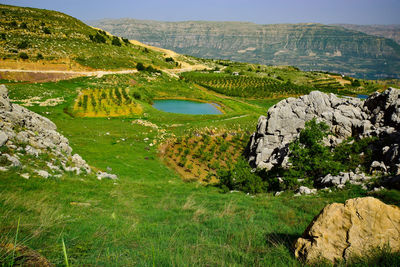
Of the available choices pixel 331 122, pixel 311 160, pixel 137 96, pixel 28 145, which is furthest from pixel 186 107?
pixel 28 145

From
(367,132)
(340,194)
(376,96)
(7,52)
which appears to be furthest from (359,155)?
(7,52)

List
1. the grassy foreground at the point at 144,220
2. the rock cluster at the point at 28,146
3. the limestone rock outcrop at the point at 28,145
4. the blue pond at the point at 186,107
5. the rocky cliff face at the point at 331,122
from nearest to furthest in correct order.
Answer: the grassy foreground at the point at 144,220 < the rock cluster at the point at 28,146 < the limestone rock outcrop at the point at 28,145 < the rocky cliff face at the point at 331,122 < the blue pond at the point at 186,107

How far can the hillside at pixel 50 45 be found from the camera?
242ft

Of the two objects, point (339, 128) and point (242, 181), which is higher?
point (339, 128)

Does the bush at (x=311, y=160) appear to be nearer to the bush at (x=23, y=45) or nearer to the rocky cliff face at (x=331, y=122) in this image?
the rocky cliff face at (x=331, y=122)

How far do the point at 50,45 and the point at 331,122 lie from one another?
98.9 metres

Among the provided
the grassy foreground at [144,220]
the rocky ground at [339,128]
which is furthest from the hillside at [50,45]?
the rocky ground at [339,128]

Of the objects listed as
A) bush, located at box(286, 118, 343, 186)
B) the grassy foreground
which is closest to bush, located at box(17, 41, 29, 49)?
the grassy foreground

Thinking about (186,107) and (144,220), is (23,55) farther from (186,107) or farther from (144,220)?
(144,220)

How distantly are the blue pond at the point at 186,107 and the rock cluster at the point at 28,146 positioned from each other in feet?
139

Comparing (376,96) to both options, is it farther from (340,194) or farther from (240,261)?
(240,261)

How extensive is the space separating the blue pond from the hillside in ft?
119

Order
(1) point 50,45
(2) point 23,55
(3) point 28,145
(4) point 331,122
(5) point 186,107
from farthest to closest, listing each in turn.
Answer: (1) point 50,45 → (2) point 23,55 → (5) point 186,107 → (4) point 331,122 → (3) point 28,145

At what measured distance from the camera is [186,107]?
219ft
